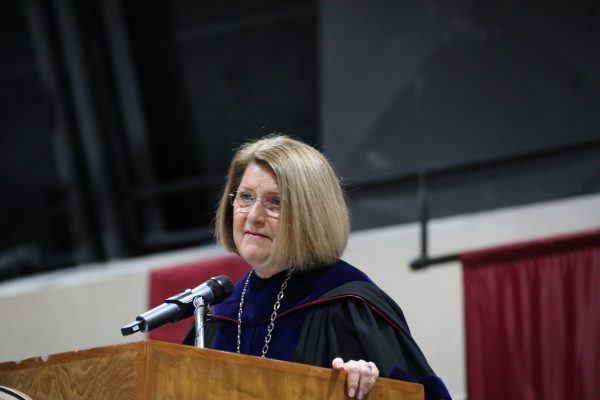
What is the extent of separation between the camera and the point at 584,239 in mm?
3824

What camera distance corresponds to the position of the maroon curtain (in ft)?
12.3

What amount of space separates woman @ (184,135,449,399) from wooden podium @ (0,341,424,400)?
29 cm

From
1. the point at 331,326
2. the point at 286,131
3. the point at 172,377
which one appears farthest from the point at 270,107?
the point at 172,377

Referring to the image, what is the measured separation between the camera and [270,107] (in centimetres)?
627

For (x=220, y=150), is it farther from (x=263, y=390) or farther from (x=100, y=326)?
(x=263, y=390)

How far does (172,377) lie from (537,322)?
2345 millimetres

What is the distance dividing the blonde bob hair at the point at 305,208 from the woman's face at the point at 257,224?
0.9 inches

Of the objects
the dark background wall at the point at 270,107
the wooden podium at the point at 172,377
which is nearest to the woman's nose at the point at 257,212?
the wooden podium at the point at 172,377

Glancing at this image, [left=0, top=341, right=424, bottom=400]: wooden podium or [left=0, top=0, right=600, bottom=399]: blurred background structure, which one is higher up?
[left=0, top=0, right=600, bottom=399]: blurred background structure

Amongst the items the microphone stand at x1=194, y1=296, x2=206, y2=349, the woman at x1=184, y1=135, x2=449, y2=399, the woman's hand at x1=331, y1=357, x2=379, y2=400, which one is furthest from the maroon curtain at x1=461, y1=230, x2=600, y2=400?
the woman's hand at x1=331, y1=357, x2=379, y2=400

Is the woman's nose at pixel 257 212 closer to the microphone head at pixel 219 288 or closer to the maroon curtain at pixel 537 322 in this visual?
the microphone head at pixel 219 288

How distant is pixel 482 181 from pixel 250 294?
9.09 ft

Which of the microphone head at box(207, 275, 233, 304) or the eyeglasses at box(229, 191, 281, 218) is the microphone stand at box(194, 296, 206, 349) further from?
the eyeglasses at box(229, 191, 281, 218)

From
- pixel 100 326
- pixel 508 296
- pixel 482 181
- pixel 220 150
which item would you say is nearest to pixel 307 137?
pixel 220 150
